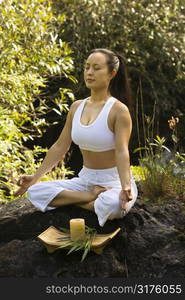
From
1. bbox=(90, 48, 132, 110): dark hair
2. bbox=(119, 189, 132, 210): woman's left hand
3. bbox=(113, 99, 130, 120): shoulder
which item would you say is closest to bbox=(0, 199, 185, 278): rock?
bbox=(119, 189, 132, 210): woman's left hand

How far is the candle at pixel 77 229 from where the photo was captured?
3.53 m

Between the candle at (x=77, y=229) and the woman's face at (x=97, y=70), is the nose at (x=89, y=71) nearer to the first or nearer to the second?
the woman's face at (x=97, y=70)

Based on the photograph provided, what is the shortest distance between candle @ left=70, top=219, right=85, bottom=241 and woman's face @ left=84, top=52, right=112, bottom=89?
851 millimetres

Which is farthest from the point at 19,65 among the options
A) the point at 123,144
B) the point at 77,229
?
the point at 77,229

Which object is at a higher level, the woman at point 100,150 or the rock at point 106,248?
the woman at point 100,150

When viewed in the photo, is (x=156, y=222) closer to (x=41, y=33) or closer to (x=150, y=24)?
(x=41, y=33)

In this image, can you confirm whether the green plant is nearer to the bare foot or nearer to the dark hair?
the bare foot

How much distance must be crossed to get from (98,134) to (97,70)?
399 millimetres

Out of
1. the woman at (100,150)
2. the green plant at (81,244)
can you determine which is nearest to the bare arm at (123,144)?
the woman at (100,150)

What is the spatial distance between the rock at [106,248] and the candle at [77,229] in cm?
11

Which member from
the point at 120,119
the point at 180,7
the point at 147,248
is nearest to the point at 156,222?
the point at 147,248

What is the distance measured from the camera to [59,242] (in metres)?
3.52

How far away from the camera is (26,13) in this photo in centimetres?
604

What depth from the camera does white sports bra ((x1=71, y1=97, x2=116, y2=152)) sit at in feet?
12.1
